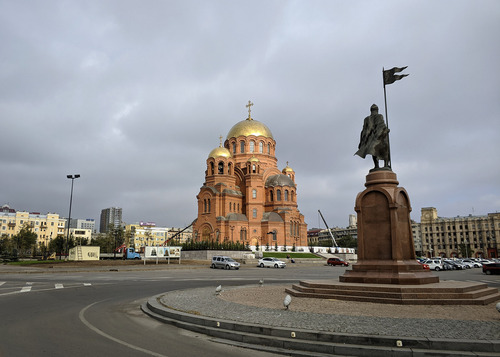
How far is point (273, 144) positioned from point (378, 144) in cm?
5288

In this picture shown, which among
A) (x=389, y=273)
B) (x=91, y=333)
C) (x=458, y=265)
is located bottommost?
(x=458, y=265)

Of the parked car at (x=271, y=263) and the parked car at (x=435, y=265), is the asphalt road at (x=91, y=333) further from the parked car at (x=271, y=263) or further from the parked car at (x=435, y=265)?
the parked car at (x=435, y=265)

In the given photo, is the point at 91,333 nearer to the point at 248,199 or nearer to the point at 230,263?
the point at 230,263

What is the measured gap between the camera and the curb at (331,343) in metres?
6.09

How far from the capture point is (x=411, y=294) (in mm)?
10516

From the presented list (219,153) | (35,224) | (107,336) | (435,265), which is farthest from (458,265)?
(35,224)

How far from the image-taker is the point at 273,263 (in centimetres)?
3934

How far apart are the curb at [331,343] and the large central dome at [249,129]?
5779 centimetres

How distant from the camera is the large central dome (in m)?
64.9

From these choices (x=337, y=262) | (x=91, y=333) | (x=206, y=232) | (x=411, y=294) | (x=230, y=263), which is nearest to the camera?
(x=91, y=333)

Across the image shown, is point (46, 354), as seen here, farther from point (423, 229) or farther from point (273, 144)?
point (423, 229)

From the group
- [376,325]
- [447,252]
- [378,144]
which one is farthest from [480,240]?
[376,325]

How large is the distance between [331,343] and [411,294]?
5.03 m

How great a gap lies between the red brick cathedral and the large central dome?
178mm
